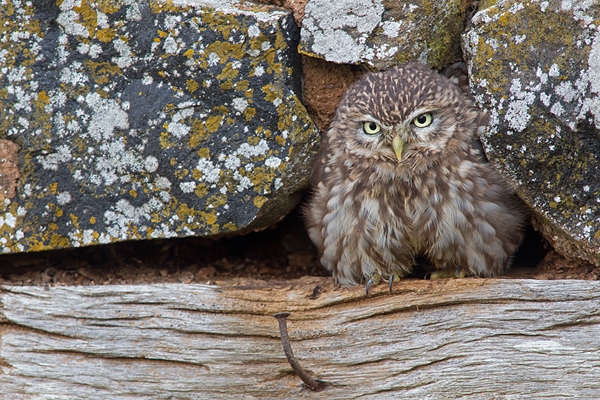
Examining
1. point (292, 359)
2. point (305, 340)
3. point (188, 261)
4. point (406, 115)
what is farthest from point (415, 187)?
point (188, 261)

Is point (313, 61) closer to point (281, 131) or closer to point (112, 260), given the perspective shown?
point (281, 131)

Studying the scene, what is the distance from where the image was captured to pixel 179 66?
11.2 feet

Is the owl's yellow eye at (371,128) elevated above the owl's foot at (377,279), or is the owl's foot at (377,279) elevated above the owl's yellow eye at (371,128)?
the owl's yellow eye at (371,128)

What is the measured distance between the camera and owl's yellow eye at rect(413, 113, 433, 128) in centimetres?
335

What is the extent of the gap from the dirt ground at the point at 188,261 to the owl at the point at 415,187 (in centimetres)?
32

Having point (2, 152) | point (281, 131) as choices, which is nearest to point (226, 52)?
point (281, 131)

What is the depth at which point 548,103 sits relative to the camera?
298cm

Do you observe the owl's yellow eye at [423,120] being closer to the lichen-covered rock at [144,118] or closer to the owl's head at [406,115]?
the owl's head at [406,115]

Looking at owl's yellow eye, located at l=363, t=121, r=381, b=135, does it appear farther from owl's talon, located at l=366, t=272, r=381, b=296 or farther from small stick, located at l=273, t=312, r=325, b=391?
small stick, located at l=273, t=312, r=325, b=391

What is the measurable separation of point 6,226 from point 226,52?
143 centimetres

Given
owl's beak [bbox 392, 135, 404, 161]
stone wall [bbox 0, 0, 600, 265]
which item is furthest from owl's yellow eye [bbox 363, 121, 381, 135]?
stone wall [bbox 0, 0, 600, 265]

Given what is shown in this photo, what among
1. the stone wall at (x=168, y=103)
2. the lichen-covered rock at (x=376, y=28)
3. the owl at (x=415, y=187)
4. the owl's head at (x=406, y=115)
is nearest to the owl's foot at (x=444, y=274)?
the owl at (x=415, y=187)

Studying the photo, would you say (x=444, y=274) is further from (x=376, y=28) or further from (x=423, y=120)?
(x=376, y=28)

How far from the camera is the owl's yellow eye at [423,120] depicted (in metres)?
3.35
